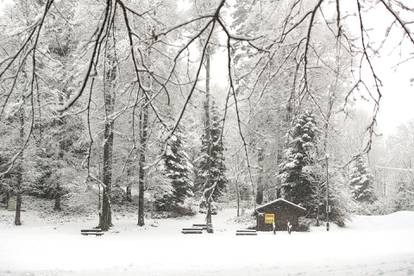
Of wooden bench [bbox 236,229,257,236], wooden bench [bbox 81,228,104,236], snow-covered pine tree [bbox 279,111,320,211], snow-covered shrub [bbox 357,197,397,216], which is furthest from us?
snow-covered shrub [bbox 357,197,397,216]

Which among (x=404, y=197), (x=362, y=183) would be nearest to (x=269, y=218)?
(x=404, y=197)

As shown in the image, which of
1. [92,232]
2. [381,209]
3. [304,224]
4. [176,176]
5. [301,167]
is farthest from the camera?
[381,209]

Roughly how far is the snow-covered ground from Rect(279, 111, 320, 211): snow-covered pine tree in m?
2.95

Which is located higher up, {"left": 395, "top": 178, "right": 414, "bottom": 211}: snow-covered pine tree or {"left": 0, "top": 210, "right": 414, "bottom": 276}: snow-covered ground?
{"left": 395, "top": 178, "right": 414, "bottom": 211}: snow-covered pine tree

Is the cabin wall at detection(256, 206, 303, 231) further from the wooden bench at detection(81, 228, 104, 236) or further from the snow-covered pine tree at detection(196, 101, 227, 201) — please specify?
the wooden bench at detection(81, 228, 104, 236)

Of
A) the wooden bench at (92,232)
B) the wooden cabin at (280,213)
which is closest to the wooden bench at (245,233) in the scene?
the wooden cabin at (280,213)

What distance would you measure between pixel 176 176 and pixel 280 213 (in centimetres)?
902

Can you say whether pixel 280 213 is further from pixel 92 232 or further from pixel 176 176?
pixel 92 232

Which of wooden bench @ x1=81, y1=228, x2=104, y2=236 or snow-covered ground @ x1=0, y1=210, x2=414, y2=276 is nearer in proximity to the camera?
snow-covered ground @ x1=0, y1=210, x2=414, y2=276

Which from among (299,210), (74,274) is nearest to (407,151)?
(299,210)

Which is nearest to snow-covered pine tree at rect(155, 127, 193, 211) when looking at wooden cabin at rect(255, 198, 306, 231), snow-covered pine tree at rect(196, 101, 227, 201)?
snow-covered pine tree at rect(196, 101, 227, 201)

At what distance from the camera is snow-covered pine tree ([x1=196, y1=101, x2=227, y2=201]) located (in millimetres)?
3151

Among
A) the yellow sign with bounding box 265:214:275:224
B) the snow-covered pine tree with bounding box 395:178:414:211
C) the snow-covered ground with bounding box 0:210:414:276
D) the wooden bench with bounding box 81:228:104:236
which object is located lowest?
the snow-covered ground with bounding box 0:210:414:276

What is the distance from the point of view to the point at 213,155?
24.4 metres
